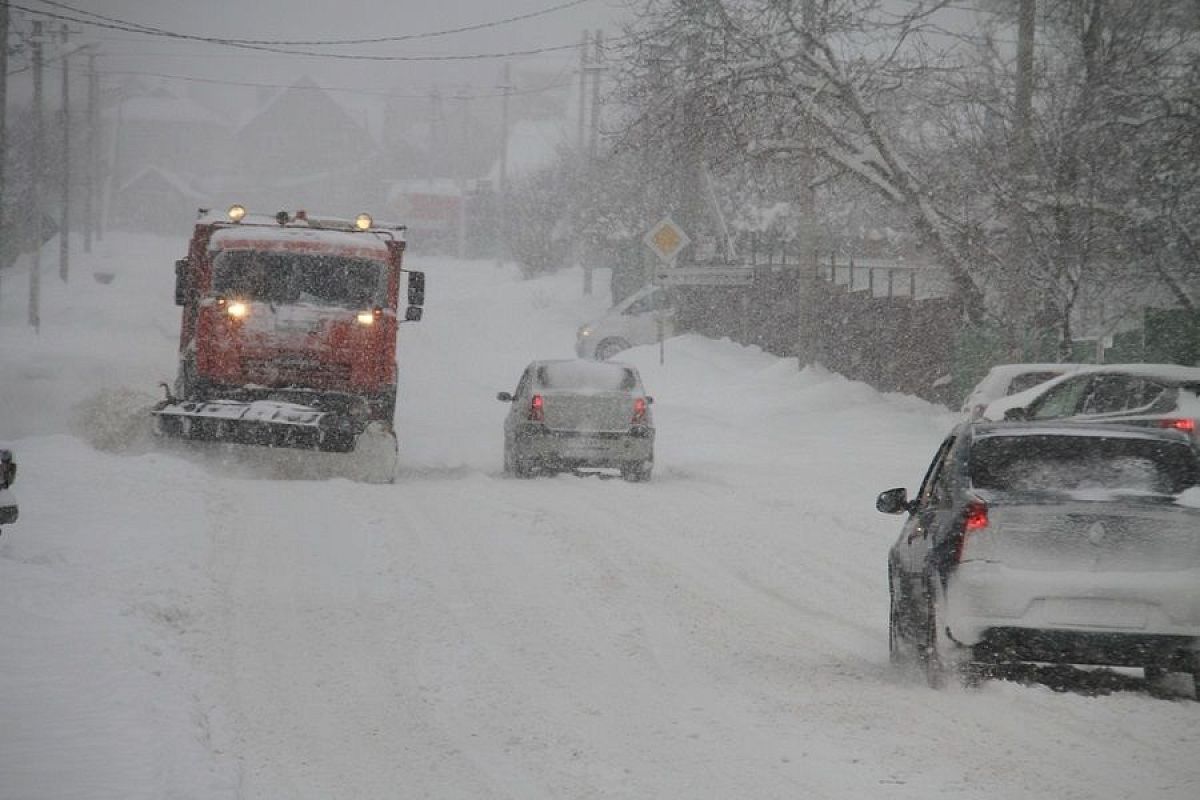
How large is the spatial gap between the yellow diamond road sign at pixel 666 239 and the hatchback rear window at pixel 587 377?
10.3 metres

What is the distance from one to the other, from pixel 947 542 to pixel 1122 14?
62.6ft

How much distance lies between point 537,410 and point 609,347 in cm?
2150

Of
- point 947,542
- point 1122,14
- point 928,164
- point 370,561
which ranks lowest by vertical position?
point 370,561

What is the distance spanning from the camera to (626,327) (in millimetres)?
41219

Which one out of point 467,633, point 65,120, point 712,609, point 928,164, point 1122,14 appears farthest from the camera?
point 65,120

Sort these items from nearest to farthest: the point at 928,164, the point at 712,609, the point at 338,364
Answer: the point at 712,609, the point at 338,364, the point at 928,164

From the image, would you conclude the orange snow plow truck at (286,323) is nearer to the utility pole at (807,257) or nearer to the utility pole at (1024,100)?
the utility pole at (1024,100)

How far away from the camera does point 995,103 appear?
2519cm

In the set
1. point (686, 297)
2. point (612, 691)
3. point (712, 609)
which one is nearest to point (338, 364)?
point (712, 609)

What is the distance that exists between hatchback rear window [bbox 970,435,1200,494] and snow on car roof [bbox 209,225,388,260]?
12.3 m

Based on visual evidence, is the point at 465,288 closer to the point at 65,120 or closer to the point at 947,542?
the point at 65,120

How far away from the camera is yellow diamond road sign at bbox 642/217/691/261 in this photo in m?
30.6

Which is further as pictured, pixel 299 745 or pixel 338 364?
pixel 338 364

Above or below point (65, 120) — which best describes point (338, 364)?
below
